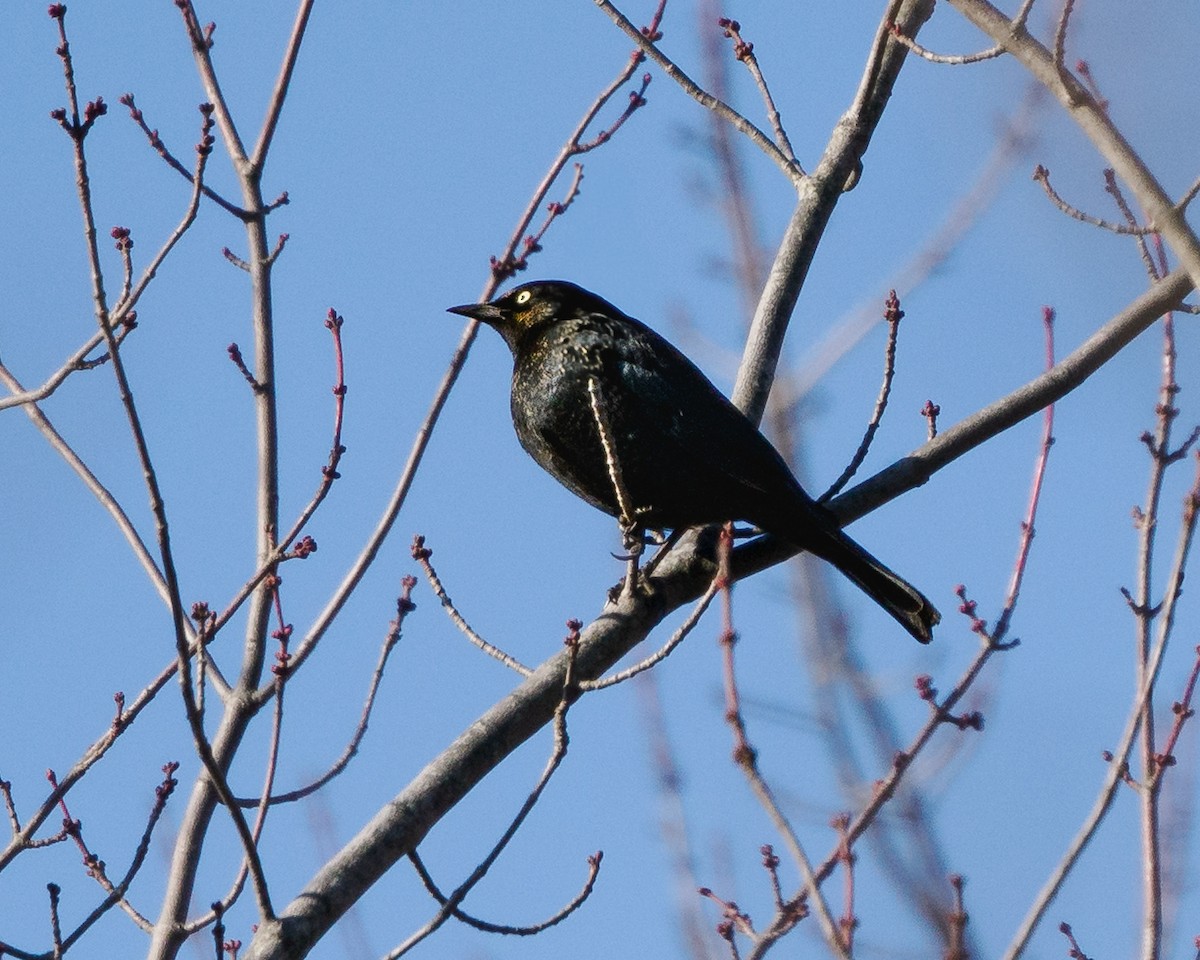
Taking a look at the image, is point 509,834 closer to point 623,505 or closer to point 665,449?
point 623,505

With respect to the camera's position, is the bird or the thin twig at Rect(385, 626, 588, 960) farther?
the bird

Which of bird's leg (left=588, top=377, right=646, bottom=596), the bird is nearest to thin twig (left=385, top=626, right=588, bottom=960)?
bird's leg (left=588, top=377, right=646, bottom=596)

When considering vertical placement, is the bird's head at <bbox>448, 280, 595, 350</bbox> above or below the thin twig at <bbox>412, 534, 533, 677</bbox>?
above

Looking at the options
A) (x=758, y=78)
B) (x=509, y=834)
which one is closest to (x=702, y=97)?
(x=758, y=78)

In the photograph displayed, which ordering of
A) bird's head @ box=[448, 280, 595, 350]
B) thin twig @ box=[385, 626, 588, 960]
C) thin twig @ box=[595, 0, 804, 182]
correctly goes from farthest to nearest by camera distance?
bird's head @ box=[448, 280, 595, 350] < thin twig @ box=[595, 0, 804, 182] < thin twig @ box=[385, 626, 588, 960]

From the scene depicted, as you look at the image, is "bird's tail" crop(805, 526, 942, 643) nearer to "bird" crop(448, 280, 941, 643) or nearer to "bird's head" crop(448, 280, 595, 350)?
"bird" crop(448, 280, 941, 643)

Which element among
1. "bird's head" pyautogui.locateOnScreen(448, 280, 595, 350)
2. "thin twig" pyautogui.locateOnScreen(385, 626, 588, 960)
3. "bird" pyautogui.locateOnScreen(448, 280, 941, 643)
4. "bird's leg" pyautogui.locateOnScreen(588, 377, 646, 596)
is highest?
"bird's head" pyautogui.locateOnScreen(448, 280, 595, 350)

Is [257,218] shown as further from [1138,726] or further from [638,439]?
[1138,726]

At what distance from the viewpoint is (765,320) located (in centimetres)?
459

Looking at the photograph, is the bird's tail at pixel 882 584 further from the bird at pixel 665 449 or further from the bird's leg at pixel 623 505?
the bird's leg at pixel 623 505

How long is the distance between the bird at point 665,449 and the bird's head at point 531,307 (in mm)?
230

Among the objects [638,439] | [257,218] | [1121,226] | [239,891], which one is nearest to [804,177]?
[638,439]

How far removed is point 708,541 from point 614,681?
1358mm

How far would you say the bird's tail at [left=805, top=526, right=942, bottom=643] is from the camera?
4.42 m
